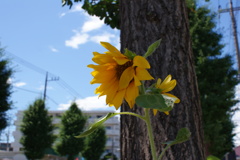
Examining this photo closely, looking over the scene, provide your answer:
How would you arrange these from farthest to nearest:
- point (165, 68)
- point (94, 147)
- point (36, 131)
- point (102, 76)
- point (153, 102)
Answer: point (94, 147)
point (36, 131)
point (165, 68)
point (102, 76)
point (153, 102)

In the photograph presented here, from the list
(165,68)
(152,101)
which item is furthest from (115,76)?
(165,68)

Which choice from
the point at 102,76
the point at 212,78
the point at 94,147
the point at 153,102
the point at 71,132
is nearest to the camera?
the point at 153,102

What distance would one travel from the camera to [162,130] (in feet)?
4.57

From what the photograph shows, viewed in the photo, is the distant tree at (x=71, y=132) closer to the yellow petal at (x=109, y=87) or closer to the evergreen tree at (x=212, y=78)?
the evergreen tree at (x=212, y=78)

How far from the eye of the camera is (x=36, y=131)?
16.8 m

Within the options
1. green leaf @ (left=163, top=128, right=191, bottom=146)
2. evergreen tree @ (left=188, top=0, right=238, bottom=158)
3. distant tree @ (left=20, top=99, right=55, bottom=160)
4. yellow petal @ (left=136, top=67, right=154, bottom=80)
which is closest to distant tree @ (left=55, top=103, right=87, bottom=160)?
distant tree @ (left=20, top=99, right=55, bottom=160)

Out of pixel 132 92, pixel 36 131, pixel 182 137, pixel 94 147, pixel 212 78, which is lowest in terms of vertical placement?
pixel 182 137

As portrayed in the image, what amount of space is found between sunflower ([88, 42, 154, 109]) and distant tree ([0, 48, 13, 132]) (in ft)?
37.3

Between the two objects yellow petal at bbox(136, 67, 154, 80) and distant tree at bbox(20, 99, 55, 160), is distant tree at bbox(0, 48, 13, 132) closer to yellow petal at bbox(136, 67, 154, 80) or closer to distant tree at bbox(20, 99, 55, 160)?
distant tree at bbox(20, 99, 55, 160)

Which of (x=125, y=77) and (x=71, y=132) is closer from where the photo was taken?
(x=125, y=77)

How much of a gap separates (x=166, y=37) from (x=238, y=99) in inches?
393

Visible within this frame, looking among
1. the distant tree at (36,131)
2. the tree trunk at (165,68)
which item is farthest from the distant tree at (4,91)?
the tree trunk at (165,68)

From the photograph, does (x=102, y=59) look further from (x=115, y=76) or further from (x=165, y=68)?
(x=165, y=68)

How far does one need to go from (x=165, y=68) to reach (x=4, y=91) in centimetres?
1112
